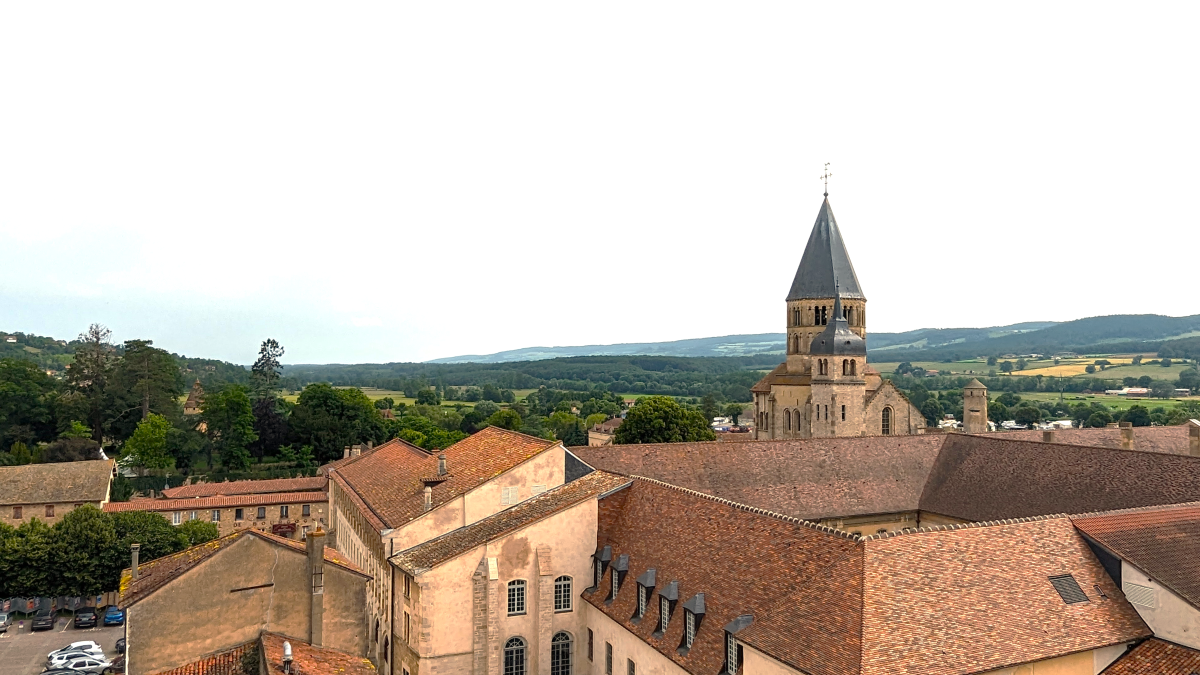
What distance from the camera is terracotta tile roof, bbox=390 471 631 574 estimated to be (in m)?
31.0

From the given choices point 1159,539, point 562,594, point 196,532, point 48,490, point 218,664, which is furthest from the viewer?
point 48,490

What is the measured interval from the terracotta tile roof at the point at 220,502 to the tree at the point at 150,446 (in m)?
22.1

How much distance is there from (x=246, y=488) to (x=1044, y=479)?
63.6 m

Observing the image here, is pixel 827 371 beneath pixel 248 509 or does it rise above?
above

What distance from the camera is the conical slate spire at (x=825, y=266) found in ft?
220

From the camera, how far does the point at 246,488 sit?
239 ft

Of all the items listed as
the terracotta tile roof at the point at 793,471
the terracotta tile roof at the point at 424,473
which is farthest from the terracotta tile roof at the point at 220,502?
the terracotta tile roof at the point at 793,471

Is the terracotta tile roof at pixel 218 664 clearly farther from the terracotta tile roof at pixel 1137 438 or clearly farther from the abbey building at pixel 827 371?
the abbey building at pixel 827 371

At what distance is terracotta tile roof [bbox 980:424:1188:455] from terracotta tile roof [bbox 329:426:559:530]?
99.8ft

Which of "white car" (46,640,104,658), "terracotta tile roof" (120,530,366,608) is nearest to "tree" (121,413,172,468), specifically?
"white car" (46,640,104,658)

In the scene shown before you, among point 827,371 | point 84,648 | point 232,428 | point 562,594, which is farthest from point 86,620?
point 827,371

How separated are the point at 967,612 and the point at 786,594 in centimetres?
478

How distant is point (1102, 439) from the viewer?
51281 mm

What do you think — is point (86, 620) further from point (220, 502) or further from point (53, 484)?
point (53, 484)
